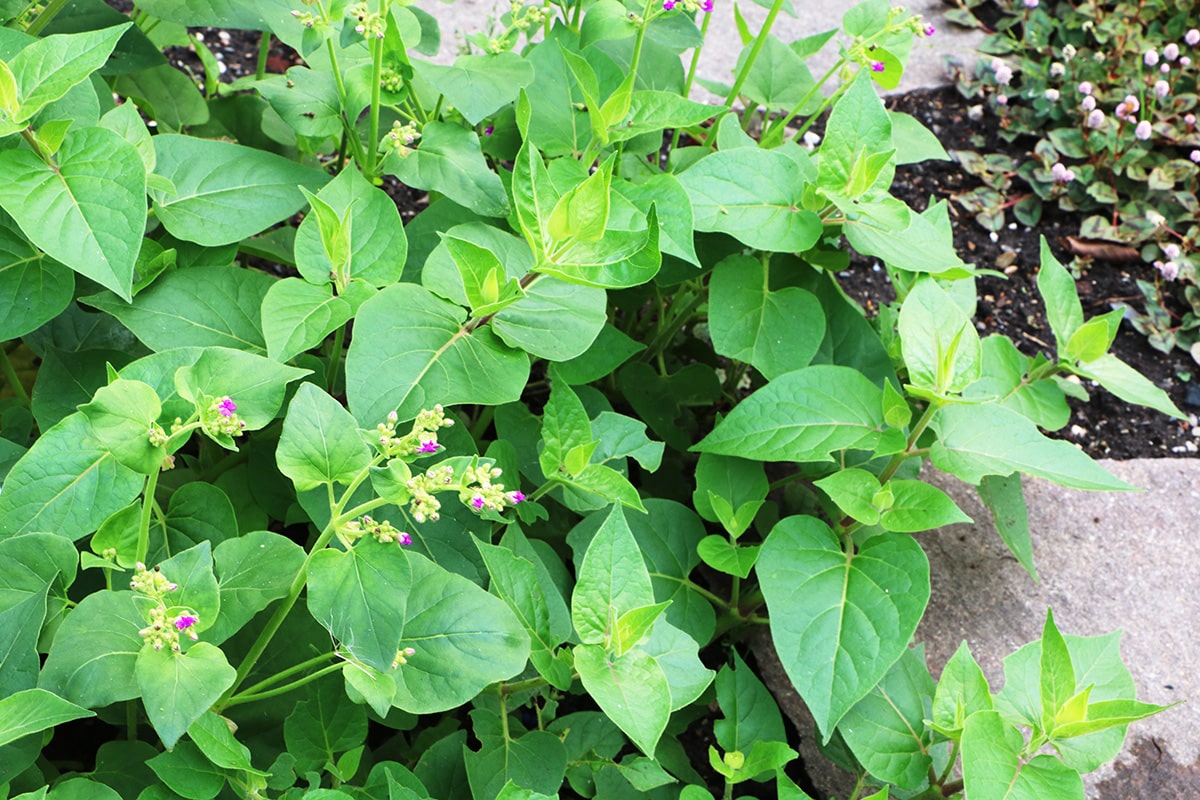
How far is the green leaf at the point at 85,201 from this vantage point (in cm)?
141

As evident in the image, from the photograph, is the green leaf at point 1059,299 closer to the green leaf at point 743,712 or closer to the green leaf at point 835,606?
the green leaf at point 835,606

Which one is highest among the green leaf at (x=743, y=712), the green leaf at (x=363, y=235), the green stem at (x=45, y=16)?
the green stem at (x=45, y=16)

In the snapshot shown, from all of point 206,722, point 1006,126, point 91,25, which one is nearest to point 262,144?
point 91,25

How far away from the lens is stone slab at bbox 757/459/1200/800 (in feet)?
6.22

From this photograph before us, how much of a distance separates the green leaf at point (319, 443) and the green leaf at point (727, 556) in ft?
2.36

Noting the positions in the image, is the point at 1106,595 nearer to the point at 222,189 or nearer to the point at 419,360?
the point at 419,360

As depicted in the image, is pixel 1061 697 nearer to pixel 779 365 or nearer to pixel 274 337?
pixel 779 365

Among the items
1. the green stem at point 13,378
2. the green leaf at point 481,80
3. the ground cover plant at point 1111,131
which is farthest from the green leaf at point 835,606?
the ground cover plant at point 1111,131

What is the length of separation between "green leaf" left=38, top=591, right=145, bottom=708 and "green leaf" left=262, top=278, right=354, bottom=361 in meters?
0.38

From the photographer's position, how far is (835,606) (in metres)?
1.66

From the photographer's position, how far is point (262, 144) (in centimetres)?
224

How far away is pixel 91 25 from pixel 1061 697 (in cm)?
205

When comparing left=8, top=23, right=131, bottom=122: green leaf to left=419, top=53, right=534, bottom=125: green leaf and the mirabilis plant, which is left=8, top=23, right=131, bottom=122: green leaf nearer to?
the mirabilis plant

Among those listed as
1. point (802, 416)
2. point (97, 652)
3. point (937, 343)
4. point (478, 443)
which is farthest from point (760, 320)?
point (97, 652)
